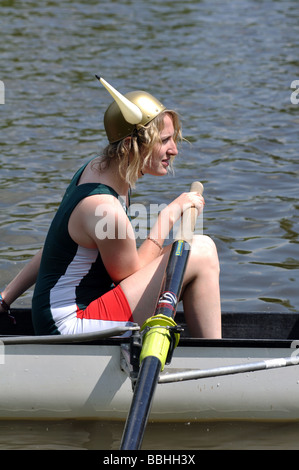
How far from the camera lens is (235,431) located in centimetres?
420

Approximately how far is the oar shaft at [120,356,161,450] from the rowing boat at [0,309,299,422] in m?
0.20

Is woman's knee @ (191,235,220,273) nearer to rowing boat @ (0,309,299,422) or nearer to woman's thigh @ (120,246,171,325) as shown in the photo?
woman's thigh @ (120,246,171,325)

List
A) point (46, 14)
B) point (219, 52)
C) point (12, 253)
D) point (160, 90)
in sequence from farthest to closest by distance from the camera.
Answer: point (46, 14) → point (219, 52) → point (160, 90) → point (12, 253)

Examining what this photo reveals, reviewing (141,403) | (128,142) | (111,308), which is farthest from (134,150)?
(141,403)

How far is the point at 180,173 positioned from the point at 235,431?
4441 millimetres

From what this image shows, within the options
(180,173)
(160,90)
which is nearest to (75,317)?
(180,173)

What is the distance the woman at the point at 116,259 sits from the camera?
3.92m

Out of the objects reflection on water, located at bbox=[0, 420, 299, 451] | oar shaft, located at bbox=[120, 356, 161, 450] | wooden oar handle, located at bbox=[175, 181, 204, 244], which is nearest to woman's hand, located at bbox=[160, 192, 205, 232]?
wooden oar handle, located at bbox=[175, 181, 204, 244]

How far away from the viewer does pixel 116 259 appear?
3.94 metres

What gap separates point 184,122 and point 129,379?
6.24 meters

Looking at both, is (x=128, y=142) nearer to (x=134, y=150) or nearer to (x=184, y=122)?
(x=134, y=150)

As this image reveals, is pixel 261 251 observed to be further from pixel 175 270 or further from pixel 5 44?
pixel 5 44

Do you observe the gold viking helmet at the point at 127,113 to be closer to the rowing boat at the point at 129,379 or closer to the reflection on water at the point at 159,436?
the rowing boat at the point at 129,379
